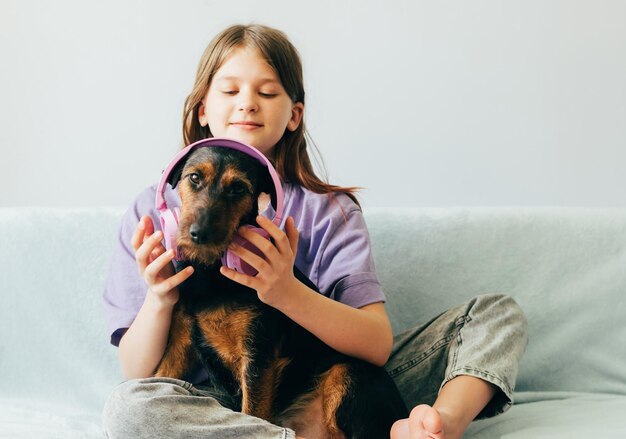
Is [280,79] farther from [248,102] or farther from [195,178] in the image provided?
[195,178]

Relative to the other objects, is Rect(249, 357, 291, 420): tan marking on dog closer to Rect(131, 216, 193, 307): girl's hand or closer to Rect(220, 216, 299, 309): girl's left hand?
Rect(220, 216, 299, 309): girl's left hand

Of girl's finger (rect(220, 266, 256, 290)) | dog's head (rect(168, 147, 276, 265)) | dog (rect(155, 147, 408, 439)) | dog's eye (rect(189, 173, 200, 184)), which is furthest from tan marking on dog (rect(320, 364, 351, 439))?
dog's eye (rect(189, 173, 200, 184))

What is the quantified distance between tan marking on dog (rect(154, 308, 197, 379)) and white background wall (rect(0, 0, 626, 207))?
1.01m

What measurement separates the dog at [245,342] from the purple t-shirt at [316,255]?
16 centimetres

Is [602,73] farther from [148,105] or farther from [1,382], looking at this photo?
[1,382]

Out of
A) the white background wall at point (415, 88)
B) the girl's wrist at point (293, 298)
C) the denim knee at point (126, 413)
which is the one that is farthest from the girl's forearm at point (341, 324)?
the white background wall at point (415, 88)

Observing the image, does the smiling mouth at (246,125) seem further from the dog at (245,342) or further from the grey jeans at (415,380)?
the grey jeans at (415,380)

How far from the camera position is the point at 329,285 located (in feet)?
5.91

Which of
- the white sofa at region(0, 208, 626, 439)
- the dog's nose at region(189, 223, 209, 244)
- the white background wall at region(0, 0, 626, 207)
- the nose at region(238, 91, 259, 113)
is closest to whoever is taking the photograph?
the dog's nose at region(189, 223, 209, 244)

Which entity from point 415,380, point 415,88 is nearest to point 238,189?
point 415,380

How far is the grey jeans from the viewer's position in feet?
4.62

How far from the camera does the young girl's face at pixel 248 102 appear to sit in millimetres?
1746

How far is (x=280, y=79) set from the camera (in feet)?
5.94

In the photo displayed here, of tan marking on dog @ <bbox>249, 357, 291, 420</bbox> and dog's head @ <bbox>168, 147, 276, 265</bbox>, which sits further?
tan marking on dog @ <bbox>249, 357, 291, 420</bbox>
